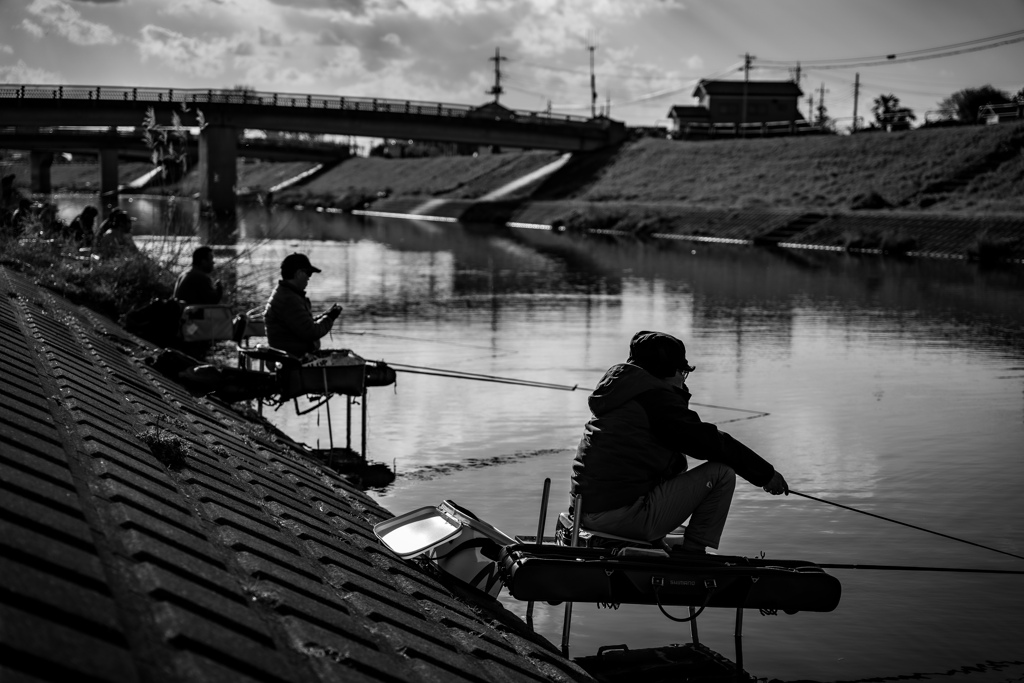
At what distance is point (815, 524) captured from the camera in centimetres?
1005

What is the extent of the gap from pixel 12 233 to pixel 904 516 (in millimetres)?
13925

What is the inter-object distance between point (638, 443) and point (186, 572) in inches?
111

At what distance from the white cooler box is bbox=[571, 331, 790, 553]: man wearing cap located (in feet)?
1.78

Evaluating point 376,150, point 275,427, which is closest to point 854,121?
point 376,150

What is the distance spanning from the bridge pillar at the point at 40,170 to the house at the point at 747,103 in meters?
66.0

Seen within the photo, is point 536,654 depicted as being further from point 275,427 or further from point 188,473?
point 275,427

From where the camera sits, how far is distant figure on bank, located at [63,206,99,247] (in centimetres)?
2142

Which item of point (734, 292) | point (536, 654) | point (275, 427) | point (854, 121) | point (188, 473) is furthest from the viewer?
point (854, 121)

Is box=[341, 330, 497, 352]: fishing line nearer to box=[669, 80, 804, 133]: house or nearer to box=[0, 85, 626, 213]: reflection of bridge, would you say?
box=[0, 85, 626, 213]: reflection of bridge

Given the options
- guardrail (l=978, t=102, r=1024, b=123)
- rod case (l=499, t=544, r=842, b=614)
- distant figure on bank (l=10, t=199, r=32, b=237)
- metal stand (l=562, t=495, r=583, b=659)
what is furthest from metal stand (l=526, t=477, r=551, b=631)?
guardrail (l=978, t=102, r=1024, b=123)

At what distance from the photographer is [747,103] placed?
14212 centimetres

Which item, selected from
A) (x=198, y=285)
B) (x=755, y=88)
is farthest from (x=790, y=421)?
(x=755, y=88)

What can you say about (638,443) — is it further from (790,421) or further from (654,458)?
(790,421)

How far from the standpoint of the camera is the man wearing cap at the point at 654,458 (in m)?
6.73
